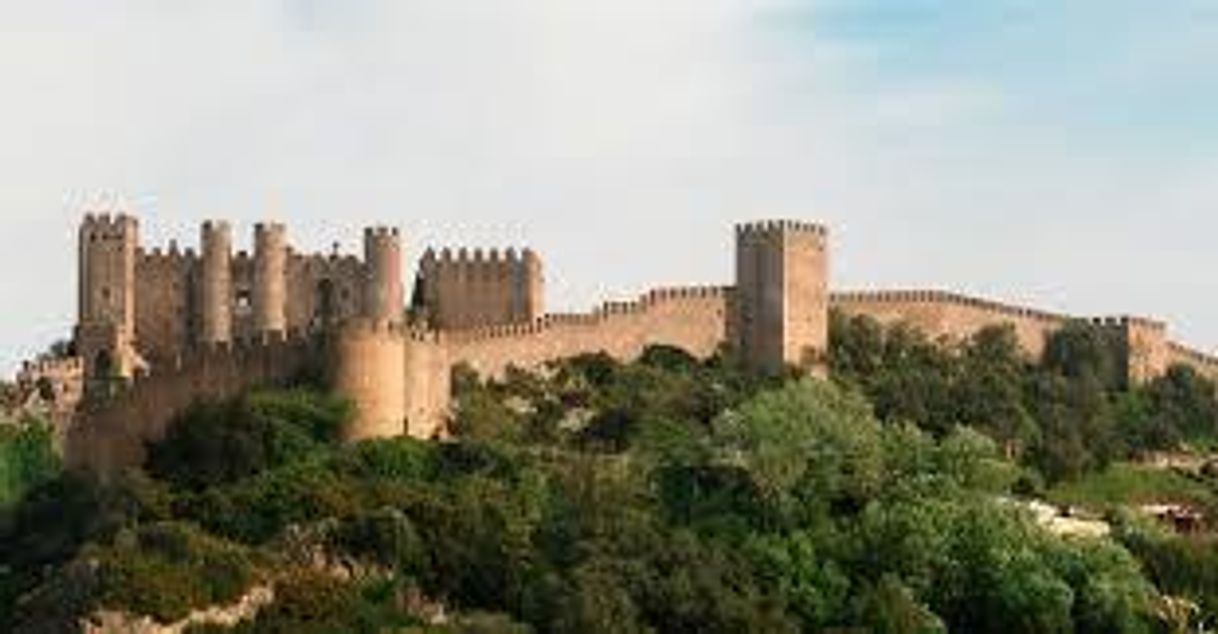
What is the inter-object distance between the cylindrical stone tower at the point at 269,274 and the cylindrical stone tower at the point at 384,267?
1740 millimetres

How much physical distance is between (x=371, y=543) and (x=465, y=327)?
13.7m

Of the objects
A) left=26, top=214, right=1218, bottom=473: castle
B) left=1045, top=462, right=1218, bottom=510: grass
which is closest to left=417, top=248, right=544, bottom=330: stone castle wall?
left=26, top=214, right=1218, bottom=473: castle

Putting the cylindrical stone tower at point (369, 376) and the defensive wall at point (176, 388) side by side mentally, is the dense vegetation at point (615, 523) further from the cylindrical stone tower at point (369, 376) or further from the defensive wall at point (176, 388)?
the defensive wall at point (176, 388)

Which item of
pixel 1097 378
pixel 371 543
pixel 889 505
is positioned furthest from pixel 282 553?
pixel 1097 378

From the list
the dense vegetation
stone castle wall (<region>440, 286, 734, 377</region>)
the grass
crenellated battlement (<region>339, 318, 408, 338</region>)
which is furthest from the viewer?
the grass

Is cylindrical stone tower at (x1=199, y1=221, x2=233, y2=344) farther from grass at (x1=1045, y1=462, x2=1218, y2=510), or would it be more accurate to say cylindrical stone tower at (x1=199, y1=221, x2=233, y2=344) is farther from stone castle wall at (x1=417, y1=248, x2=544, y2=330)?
grass at (x1=1045, y1=462, x2=1218, y2=510)

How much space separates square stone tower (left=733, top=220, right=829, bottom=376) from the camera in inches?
3250

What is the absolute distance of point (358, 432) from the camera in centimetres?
7350

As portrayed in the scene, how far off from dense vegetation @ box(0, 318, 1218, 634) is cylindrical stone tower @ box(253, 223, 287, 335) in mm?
5216

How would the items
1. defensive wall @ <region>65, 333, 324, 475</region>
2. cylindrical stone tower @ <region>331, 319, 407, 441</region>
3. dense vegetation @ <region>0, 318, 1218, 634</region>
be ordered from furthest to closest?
defensive wall @ <region>65, 333, 324, 475</region>
cylindrical stone tower @ <region>331, 319, 407, 441</region>
dense vegetation @ <region>0, 318, 1218, 634</region>

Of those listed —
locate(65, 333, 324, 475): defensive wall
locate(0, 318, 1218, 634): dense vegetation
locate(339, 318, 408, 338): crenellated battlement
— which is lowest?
locate(0, 318, 1218, 634): dense vegetation

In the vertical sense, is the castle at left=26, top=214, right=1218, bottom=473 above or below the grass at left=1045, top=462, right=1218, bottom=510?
above

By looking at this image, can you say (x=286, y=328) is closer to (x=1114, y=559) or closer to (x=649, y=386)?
(x=649, y=386)

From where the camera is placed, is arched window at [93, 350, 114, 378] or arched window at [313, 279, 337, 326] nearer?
arched window at [93, 350, 114, 378]
